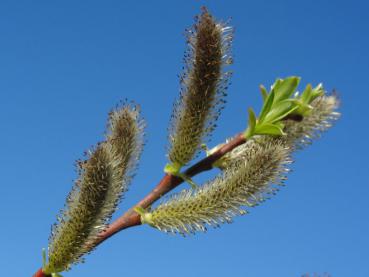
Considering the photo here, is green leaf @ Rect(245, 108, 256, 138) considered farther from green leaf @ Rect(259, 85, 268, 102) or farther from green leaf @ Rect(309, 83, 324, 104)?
green leaf @ Rect(309, 83, 324, 104)

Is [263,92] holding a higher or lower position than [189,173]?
higher

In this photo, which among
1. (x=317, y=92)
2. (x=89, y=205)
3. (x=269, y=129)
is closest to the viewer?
(x=89, y=205)

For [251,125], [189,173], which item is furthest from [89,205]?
[251,125]

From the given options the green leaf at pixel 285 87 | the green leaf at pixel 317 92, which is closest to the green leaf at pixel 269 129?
the green leaf at pixel 285 87

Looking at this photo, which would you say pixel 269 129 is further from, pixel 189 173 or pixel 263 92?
pixel 189 173

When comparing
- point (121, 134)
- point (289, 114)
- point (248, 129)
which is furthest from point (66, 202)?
point (289, 114)

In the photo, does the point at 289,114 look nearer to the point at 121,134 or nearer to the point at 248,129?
the point at 248,129

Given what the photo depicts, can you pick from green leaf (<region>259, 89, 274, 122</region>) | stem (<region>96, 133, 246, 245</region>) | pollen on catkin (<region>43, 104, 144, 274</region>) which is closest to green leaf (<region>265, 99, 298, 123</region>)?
green leaf (<region>259, 89, 274, 122</region>)

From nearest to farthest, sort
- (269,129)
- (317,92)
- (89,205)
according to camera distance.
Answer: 1. (89,205)
2. (269,129)
3. (317,92)
